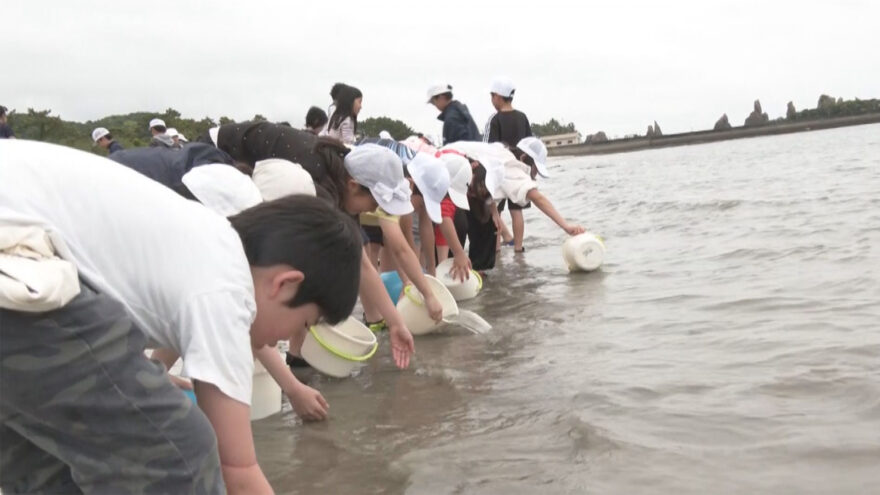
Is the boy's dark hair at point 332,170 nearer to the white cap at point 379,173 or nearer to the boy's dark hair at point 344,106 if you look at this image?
the white cap at point 379,173

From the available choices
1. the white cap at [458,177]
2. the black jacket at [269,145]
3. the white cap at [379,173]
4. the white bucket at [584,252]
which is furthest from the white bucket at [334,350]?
the white bucket at [584,252]

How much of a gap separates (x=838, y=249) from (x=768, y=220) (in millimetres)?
2277

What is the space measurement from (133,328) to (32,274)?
225 mm

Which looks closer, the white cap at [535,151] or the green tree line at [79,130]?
the white cap at [535,151]

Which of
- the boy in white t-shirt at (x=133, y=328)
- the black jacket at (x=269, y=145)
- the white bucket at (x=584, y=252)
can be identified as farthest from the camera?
the white bucket at (x=584, y=252)

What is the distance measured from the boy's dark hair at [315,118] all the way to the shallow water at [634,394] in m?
1.85

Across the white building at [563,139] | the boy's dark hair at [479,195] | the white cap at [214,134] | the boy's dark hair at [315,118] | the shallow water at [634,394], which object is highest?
the boy's dark hair at [315,118]

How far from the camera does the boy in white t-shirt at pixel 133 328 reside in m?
1.54

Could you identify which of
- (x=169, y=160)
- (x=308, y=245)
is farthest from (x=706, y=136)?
(x=308, y=245)

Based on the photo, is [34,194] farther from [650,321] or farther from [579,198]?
[579,198]

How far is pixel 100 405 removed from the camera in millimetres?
1551

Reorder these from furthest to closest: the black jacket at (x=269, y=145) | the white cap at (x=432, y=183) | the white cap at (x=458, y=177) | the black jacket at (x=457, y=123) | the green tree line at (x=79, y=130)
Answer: the green tree line at (x=79, y=130)
the black jacket at (x=457, y=123)
the white cap at (x=458, y=177)
the white cap at (x=432, y=183)
the black jacket at (x=269, y=145)

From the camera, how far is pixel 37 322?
4.92 feet

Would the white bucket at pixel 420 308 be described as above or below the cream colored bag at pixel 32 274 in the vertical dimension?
below
